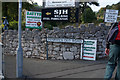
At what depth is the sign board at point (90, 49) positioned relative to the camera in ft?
25.4

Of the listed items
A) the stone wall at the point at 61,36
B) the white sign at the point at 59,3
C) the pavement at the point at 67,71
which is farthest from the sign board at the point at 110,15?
the pavement at the point at 67,71

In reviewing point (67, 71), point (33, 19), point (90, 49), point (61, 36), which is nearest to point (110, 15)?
point (90, 49)

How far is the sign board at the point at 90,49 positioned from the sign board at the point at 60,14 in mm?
1440

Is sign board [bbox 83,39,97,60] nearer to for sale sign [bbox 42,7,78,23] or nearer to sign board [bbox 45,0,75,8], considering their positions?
for sale sign [bbox 42,7,78,23]

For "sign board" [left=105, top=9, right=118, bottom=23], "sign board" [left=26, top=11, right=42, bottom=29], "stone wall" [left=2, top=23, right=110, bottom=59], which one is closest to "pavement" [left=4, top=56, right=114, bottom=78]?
"stone wall" [left=2, top=23, right=110, bottom=59]

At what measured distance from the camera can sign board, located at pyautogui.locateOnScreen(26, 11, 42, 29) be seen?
927cm

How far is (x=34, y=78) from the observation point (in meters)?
5.43

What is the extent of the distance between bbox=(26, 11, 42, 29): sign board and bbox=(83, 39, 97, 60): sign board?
121 inches

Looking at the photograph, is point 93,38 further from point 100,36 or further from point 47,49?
point 47,49

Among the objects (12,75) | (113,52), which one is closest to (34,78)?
(12,75)

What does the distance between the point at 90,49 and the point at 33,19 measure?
12.1 ft

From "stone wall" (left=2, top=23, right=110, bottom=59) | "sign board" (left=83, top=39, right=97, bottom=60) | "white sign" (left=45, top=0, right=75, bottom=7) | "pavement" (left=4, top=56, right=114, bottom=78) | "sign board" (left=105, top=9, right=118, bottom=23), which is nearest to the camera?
"pavement" (left=4, top=56, right=114, bottom=78)

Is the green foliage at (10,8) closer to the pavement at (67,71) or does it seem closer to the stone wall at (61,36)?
the stone wall at (61,36)

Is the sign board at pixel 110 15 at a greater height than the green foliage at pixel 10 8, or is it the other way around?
the green foliage at pixel 10 8
